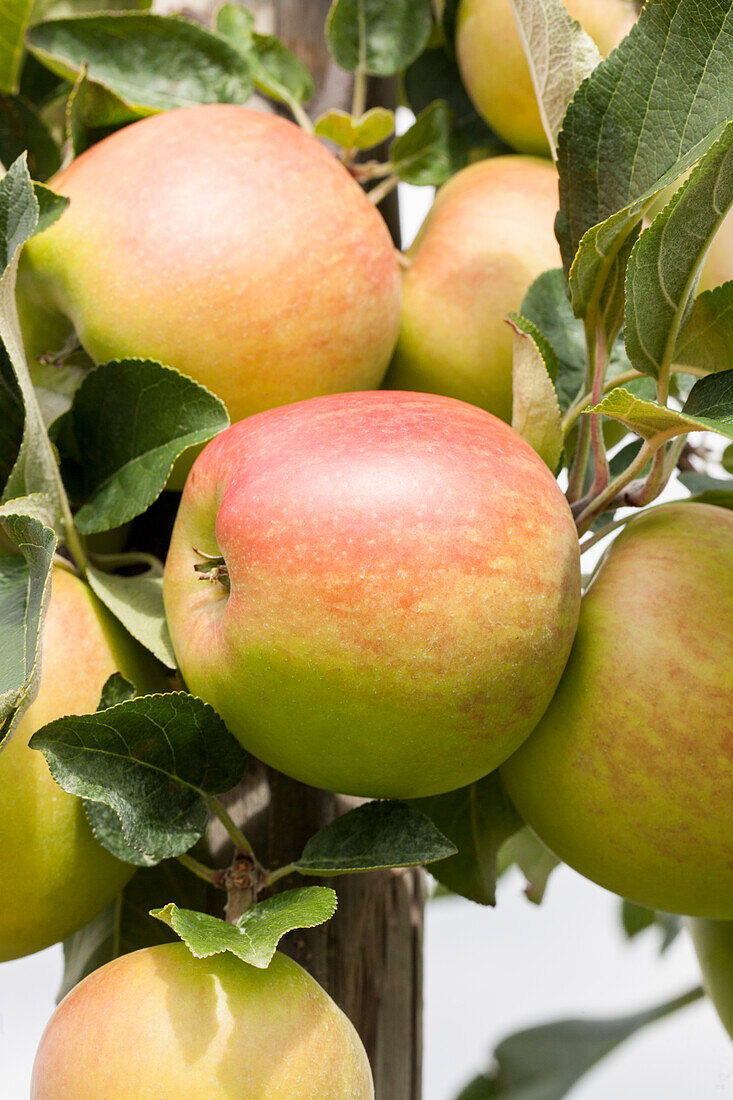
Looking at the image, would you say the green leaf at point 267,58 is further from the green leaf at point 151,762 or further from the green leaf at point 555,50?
the green leaf at point 151,762

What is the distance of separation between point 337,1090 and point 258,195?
0.46 m

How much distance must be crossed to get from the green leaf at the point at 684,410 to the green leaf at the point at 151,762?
9.2 inches

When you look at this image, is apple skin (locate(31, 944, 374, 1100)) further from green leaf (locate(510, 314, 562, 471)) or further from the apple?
the apple

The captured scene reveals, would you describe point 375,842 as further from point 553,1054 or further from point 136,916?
point 553,1054

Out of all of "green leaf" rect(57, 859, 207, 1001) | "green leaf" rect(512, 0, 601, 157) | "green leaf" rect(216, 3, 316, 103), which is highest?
"green leaf" rect(512, 0, 601, 157)

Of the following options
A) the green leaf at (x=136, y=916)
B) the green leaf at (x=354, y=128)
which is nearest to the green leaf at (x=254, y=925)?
the green leaf at (x=136, y=916)

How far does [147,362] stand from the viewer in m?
0.52

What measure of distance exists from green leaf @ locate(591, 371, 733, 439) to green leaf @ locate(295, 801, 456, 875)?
0.21 metres

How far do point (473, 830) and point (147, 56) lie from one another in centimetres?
57

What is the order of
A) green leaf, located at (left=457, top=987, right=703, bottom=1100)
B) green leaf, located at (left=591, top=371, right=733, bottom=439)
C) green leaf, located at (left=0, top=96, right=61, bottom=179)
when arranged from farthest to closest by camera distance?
green leaf, located at (left=457, top=987, right=703, bottom=1100)
green leaf, located at (left=0, top=96, right=61, bottom=179)
green leaf, located at (left=591, top=371, right=733, bottom=439)

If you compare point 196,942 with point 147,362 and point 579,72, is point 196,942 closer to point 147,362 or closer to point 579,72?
point 147,362

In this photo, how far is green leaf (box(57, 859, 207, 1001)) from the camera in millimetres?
576

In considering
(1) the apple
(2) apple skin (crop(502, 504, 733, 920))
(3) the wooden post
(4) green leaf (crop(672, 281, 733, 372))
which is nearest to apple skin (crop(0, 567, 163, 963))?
(3) the wooden post

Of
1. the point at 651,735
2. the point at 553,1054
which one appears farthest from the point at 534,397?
the point at 553,1054
